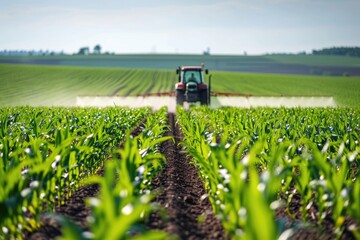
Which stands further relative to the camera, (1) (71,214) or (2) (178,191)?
(2) (178,191)

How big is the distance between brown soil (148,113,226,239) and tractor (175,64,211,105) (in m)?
17.0

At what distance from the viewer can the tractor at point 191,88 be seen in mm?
26016

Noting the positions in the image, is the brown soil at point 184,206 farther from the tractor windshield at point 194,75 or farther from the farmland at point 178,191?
the tractor windshield at point 194,75

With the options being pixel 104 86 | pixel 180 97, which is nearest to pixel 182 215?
pixel 180 97

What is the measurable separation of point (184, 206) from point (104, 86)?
48.2 metres

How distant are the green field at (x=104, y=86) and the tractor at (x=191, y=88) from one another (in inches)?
547

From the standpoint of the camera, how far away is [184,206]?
5566 mm

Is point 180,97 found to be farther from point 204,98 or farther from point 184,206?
point 184,206

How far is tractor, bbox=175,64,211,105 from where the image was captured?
26.0m

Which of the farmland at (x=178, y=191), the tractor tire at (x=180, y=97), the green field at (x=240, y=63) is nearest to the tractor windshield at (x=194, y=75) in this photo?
the tractor tire at (x=180, y=97)

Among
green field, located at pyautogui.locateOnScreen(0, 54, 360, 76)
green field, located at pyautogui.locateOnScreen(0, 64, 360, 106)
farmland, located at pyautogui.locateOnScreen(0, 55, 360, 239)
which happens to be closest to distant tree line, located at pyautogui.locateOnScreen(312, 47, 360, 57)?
green field, located at pyautogui.locateOnScreen(0, 54, 360, 76)

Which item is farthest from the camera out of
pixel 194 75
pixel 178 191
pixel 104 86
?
pixel 104 86

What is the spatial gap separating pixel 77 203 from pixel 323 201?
2.85m

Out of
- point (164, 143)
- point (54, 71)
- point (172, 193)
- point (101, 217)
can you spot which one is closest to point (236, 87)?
point (54, 71)
